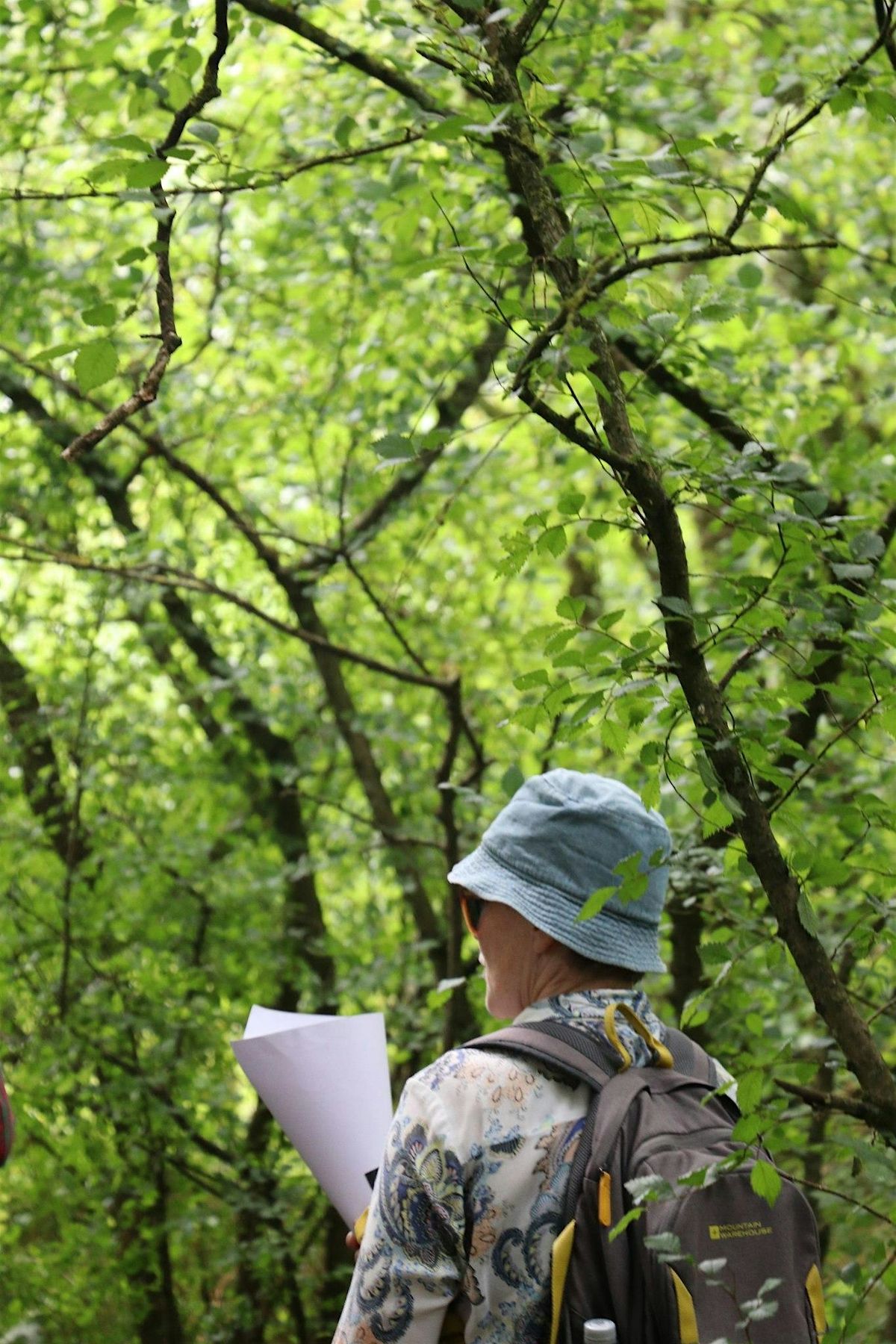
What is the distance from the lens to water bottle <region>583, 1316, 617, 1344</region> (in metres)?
1.39

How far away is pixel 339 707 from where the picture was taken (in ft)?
15.1

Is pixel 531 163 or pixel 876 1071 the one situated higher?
pixel 531 163

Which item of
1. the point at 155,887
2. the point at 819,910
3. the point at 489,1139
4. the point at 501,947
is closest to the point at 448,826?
the point at 819,910

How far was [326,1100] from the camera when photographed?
6.34 feet

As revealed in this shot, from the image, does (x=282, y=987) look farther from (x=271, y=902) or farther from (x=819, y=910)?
(x=819, y=910)

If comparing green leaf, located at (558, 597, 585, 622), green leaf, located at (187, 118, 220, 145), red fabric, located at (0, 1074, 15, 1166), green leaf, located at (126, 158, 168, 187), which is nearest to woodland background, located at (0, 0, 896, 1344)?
green leaf, located at (187, 118, 220, 145)

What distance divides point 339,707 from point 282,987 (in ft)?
3.04

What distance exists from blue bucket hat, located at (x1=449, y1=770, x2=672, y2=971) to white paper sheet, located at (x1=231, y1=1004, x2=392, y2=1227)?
0.34m

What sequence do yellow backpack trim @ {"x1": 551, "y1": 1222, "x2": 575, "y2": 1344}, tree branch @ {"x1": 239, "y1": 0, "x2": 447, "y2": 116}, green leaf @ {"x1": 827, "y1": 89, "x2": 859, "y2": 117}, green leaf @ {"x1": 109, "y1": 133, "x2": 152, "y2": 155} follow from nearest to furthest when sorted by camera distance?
yellow backpack trim @ {"x1": 551, "y1": 1222, "x2": 575, "y2": 1344} → green leaf @ {"x1": 109, "y1": 133, "x2": 152, "y2": 155} → green leaf @ {"x1": 827, "y1": 89, "x2": 859, "y2": 117} → tree branch @ {"x1": 239, "y1": 0, "x2": 447, "y2": 116}

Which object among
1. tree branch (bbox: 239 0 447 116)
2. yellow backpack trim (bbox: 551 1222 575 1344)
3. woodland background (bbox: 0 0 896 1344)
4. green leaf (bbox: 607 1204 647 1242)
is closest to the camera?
green leaf (bbox: 607 1204 647 1242)

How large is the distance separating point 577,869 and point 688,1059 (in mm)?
266

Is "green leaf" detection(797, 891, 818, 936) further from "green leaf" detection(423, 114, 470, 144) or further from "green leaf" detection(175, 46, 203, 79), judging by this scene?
"green leaf" detection(175, 46, 203, 79)

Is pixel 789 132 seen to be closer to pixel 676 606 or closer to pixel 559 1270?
pixel 676 606

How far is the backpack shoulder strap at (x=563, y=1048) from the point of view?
159 centimetres
